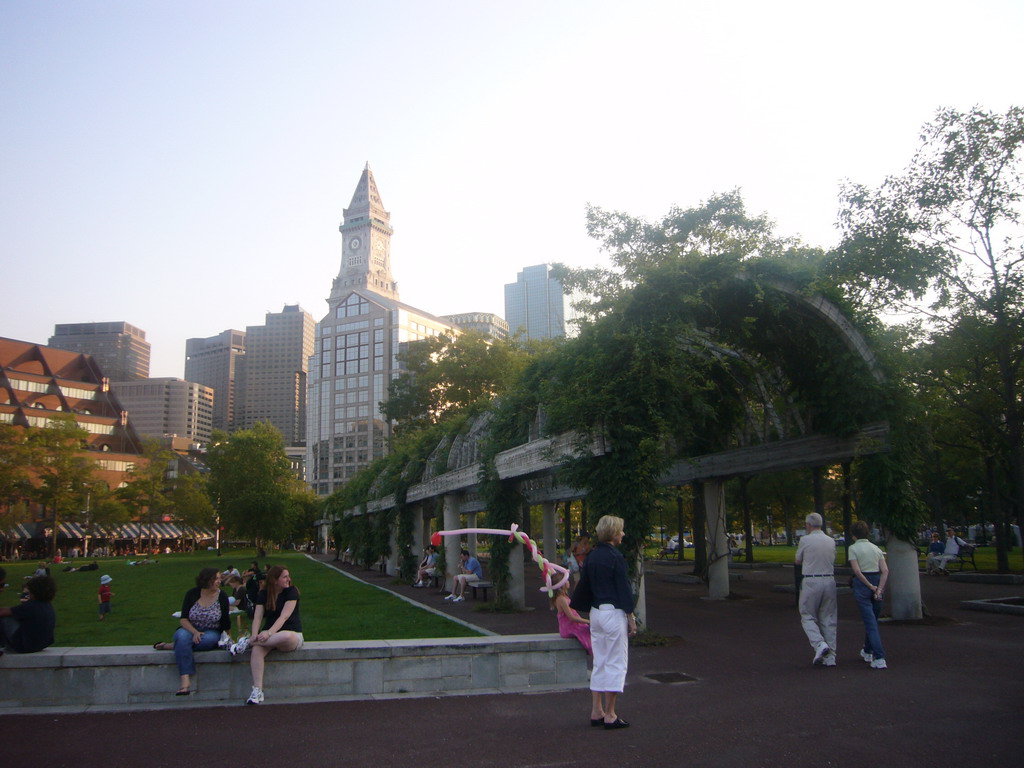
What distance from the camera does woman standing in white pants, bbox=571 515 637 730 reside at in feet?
20.8

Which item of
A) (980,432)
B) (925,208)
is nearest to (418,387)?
(980,432)

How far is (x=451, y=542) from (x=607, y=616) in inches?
615

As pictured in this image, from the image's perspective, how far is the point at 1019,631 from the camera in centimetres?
1170

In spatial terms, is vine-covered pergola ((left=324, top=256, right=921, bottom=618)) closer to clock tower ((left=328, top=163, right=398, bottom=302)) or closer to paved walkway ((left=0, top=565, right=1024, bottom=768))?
paved walkway ((left=0, top=565, right=1024, bottom=768))

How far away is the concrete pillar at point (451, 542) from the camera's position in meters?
20.8

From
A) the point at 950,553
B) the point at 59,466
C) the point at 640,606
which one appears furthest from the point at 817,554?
the point at 59,466

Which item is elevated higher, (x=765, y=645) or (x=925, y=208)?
(x=925, y=208)

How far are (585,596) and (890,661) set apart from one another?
5165mm

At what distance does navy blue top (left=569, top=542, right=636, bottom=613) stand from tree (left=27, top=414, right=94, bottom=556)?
62.5m

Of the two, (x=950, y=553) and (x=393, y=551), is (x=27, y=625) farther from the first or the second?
(x=950, y=553)

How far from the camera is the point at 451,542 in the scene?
70.9 feet

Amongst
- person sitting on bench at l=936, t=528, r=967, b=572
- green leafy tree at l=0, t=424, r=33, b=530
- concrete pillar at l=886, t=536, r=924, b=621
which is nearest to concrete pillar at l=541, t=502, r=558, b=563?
person sitting on bench at l=936, t=528, r=967, b=572

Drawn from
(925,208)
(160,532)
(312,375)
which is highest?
(312,375)

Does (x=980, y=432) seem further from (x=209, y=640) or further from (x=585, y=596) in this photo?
(x=209, y=640)
